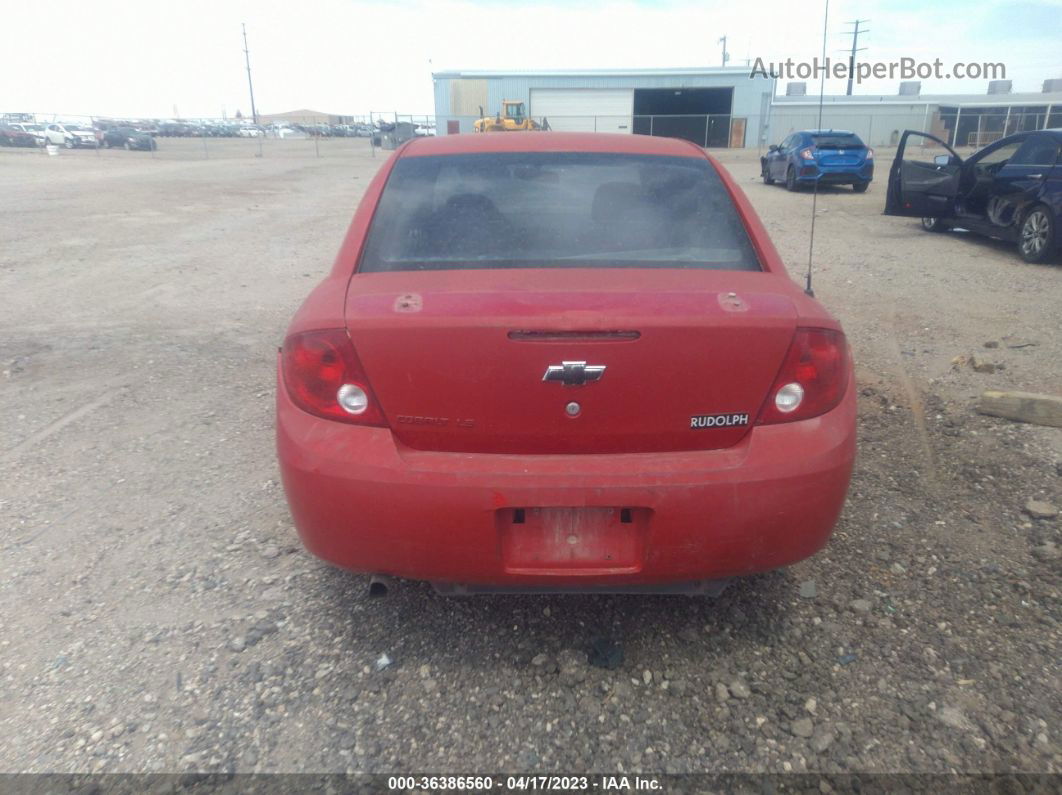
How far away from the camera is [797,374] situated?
2326mm

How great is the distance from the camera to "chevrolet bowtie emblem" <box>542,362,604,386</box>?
7.24 ft

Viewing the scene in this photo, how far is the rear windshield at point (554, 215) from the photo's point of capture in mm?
2717

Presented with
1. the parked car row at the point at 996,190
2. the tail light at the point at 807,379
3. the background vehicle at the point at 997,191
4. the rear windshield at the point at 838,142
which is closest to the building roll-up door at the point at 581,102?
the rear windshield at the point at 838,142

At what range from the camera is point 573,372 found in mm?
2211

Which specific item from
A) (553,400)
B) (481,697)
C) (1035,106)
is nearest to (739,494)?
(553,400)

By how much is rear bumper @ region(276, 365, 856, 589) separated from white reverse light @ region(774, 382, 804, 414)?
63mm

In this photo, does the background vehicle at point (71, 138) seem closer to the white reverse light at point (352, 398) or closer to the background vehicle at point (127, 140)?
the background vehicle at point (127, 140)

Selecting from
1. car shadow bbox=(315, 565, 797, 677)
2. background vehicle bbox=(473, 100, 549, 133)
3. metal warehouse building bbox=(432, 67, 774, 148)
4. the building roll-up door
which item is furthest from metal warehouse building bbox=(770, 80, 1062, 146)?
car shadow bbox=(315, 565, 797, 677)

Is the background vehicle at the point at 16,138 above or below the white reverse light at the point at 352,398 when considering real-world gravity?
above

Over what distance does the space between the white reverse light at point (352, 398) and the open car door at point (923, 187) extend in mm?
10562

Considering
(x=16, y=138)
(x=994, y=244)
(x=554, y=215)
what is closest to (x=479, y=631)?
(x=554, y=215)

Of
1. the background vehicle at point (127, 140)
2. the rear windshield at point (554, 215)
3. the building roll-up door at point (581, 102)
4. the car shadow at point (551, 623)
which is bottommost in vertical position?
the car shadow at point (551, 623)

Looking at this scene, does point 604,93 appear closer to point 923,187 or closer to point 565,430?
point 923,187

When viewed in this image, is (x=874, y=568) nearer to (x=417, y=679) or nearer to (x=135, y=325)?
(x=417, y=679)
